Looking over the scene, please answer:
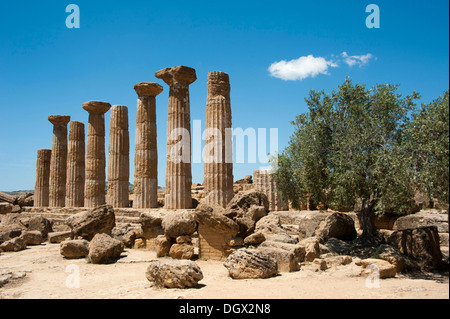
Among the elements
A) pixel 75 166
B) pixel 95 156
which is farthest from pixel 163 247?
pixel 75 166

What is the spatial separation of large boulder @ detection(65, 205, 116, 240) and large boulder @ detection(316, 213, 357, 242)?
7.62 m

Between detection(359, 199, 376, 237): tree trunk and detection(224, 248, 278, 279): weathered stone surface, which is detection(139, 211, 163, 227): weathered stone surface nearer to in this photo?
detection(224, 248, 278, 279): weathered stone surface

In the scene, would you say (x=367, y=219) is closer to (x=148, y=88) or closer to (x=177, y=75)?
(x=177, y=75)

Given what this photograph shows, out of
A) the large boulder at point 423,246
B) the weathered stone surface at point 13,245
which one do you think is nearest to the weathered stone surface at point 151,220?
the weathered stone surface at point 13,245

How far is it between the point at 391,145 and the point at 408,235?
2453 millimetres

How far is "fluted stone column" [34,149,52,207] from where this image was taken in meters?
25.8

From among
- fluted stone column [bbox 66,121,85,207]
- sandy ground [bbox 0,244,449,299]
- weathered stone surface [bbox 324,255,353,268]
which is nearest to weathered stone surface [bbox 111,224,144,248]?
sandy ground [bbox 0,244,449,299]

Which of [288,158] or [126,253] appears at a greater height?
[288,158]

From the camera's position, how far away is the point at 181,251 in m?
11.9

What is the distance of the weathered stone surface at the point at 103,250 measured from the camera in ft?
37.3

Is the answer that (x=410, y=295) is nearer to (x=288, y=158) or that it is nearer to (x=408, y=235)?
(x=408, y=235)

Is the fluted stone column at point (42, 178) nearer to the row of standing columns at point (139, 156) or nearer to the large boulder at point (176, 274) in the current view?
the row of standing columns at point (139, 156)

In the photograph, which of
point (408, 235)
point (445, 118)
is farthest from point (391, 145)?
point (408, 235)
